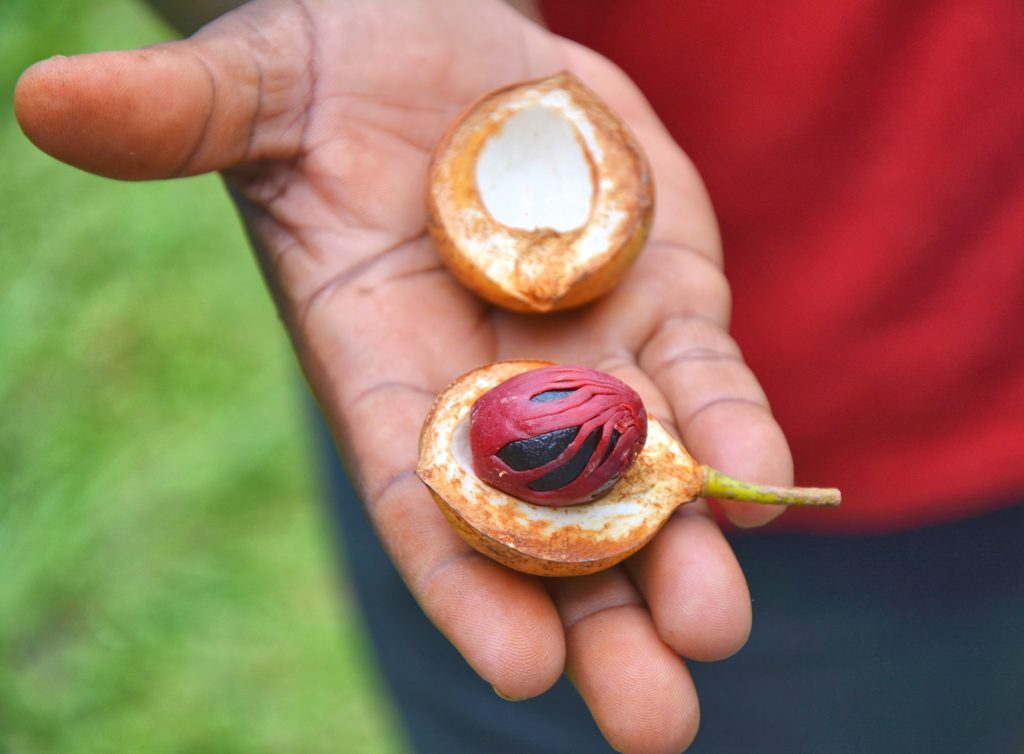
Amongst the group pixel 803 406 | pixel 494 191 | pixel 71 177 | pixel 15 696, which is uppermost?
pixel 494 191

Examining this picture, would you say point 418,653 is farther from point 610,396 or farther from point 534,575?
point 610,396

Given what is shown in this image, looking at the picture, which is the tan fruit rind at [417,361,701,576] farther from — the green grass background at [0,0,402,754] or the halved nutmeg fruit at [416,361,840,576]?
the green grass background at [0,0,402,754]

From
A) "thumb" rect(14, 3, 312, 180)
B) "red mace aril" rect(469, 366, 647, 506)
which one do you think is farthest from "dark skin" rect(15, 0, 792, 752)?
"red mace aril" rect(469, 366, 647, 506)

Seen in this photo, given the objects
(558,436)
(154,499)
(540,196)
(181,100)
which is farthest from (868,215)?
(154,499)

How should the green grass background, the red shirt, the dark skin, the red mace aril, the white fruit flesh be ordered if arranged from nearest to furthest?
the dark skin, the red mace aril, the red shirt, the white fruit flesh, the green grass background

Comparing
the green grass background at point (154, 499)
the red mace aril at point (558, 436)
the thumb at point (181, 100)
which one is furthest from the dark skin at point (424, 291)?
the green grass background at point (154, 499)

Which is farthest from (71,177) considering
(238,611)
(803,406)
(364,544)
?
(803,406)

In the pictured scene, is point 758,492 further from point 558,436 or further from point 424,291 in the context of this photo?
point 424,291
